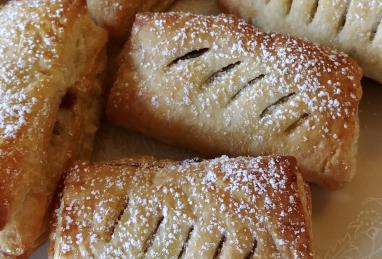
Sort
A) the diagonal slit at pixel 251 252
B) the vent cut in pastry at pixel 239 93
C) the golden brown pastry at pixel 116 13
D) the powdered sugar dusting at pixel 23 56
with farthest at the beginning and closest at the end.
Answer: the golden brown pastry at pixel 116 13 → the vent cut in pastry at pixel 239 93 → the powdered sugar dusting at pixel 23 56 → the diagonal slit at pixel 251 252

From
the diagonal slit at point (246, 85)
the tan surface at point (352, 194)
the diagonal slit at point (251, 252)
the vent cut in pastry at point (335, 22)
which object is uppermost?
the vent cut in pastry at point (335, 22)

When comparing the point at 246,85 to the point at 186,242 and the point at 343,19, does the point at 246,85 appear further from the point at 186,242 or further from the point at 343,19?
the point at 186,242

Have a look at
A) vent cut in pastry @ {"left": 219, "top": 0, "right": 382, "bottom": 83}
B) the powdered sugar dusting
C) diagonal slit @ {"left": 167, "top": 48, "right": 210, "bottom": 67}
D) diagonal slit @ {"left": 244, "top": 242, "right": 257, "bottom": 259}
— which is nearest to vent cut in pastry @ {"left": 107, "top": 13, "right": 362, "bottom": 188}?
diagonal slit @ {"left": 167, "top": 48, "right": 210, "bottom": 67}

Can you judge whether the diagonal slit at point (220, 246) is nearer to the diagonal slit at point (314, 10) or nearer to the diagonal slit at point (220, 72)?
the diagonal slit at point (220, 72)

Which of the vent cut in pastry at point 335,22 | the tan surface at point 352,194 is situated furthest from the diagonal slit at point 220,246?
the vent cut in pastry at point 335,22

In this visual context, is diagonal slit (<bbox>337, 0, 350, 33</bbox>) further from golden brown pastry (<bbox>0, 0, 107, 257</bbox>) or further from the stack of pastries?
golden brown pastry (<bbox>0, 0, 107, 257</bbox>)

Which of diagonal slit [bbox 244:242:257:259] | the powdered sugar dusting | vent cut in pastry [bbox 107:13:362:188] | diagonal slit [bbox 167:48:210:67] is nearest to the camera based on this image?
diagonal slit [bbox 244:242:257:259]

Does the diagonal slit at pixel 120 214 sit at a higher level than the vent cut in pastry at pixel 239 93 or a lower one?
lower
